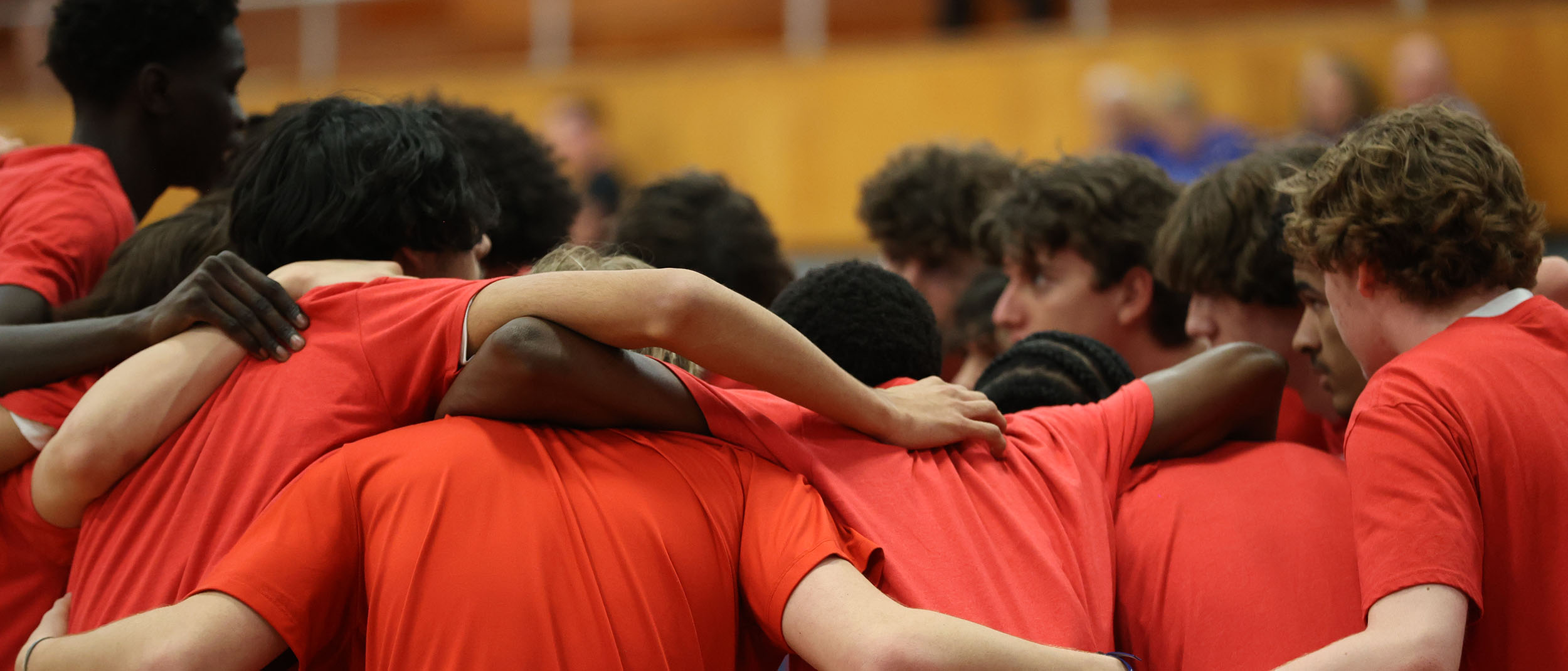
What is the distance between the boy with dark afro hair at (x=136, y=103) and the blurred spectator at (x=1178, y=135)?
4.28 m

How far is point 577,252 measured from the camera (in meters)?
2.14

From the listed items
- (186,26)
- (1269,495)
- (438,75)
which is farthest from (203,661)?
(438,75)

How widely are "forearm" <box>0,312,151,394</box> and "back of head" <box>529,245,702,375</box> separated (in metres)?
0.64

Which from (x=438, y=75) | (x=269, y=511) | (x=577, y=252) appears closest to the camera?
(x=269, y=511)

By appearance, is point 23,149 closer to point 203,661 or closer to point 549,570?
point 203,661

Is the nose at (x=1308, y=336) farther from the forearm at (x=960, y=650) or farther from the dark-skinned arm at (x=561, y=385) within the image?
the dark-skinned arm at (x=561, y=385)

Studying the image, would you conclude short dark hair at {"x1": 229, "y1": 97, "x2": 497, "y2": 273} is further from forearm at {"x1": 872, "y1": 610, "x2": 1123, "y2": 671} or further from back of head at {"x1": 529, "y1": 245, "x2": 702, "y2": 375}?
forearm at {"x1": 872, "y1": 610, "x2": 1123, "y2": 671}

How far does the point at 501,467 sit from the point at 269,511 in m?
0.30

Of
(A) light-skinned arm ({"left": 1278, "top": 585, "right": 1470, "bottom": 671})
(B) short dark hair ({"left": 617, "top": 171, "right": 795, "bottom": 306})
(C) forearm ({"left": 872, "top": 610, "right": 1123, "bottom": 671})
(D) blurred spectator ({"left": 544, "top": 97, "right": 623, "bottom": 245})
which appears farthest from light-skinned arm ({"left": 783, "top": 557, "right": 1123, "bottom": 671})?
(D) blurred spectator ({"left": 544, "top": 97, "right": 623, "bottom": 245})

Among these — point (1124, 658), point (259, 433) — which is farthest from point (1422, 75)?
point (259, 433)

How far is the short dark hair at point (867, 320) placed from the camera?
6.76ft

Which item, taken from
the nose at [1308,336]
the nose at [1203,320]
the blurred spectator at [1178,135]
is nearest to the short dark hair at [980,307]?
the nose at [1203,320]

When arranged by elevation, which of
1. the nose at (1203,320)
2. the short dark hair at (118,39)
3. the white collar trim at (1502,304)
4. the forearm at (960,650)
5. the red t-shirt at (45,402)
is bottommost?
the forearm at (960,650)

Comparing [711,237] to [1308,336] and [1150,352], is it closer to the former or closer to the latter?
[1150,352]
